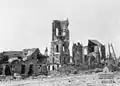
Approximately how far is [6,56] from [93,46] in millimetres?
25251

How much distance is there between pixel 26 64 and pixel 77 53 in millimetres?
15393

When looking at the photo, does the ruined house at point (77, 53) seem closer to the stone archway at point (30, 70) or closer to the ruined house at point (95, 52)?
the ruined house at point (95, 52)

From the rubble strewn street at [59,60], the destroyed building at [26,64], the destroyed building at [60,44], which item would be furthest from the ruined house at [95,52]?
the destroyed building at [26,64]

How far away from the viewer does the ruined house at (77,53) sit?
51344 mm

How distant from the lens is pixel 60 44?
51.0 m

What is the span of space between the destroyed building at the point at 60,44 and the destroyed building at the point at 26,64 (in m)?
3.40

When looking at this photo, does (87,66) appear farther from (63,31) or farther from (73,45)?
(63,31)

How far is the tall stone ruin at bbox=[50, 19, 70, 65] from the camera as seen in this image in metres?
49.5

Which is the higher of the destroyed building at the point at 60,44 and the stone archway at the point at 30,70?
the destroyed building at the point at 60,44

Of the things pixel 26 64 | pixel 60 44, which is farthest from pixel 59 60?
pixel 26 64

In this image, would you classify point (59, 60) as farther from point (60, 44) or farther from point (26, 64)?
point (26, 64)

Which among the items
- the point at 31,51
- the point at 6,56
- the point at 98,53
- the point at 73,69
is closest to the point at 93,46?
the point at 98,53

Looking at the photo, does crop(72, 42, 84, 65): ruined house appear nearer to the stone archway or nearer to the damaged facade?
the damaged facade

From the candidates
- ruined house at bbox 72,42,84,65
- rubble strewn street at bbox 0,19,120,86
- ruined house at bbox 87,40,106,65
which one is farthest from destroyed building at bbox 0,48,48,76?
ruined house at bbox 87,40,106,65
